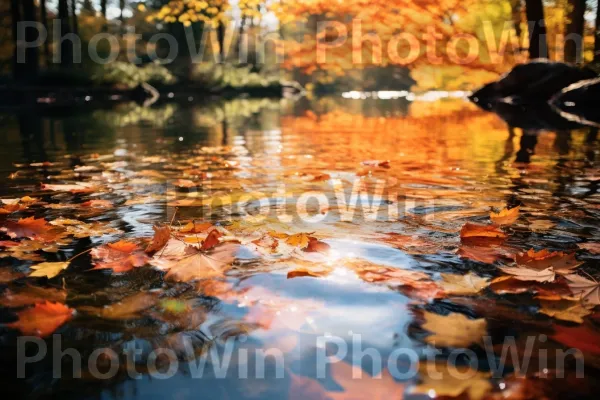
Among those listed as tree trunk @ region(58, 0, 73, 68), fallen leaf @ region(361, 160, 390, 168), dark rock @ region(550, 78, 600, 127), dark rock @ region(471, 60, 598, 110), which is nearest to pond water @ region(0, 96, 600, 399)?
fallen leaf @ region(361, 160, 390, 168)

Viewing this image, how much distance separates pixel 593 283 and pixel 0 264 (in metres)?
2.09

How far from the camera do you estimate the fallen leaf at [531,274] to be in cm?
170

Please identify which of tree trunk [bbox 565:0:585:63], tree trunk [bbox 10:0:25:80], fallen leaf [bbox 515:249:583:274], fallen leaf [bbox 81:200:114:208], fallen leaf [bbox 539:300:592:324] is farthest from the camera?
tree trunk [bbox 10:0:25:80]

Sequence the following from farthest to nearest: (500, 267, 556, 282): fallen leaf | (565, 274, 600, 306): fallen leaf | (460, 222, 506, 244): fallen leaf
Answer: (460, 222, 506, 244): fallen leaf, (500, 267, 556, 282): fallen leaf, (565, 274, 600, 306): fallen leaf

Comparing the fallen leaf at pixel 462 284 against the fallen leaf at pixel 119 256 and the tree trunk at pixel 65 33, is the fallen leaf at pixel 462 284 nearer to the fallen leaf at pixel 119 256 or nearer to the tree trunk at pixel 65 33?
the fallen leaf at pixel 119 256

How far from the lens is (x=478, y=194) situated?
3273 mm

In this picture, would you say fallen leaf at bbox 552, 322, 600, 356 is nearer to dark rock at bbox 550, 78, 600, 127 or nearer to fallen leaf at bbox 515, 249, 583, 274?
fallen leaf at bbox 515, 249, 583, 274

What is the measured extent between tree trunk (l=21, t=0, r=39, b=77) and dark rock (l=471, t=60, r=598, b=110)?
52.5ft

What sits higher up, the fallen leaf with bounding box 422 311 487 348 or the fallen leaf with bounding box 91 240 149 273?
the fallen leaf with bounding box 91 240 149 273

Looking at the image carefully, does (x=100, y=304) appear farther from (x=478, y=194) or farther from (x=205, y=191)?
(x=478, y=194)

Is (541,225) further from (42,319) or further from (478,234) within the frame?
(42,319)

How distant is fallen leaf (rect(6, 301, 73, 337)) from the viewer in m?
1.40

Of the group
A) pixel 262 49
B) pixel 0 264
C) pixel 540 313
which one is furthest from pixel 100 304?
pixel 262 49

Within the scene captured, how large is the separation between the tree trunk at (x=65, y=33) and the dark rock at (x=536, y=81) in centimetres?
1767
